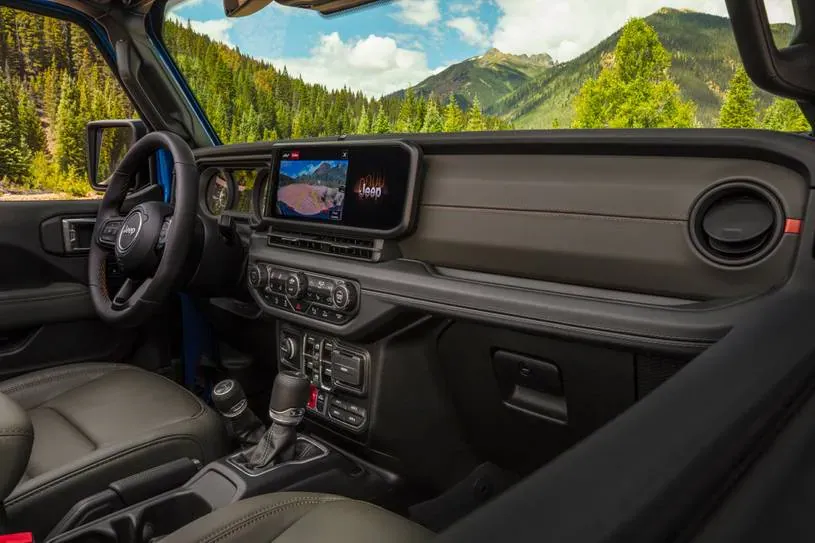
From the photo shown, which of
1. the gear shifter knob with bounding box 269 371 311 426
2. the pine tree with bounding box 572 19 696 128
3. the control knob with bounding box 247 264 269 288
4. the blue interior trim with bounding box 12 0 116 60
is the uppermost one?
the pine tree with bounding box 572 19 696 128

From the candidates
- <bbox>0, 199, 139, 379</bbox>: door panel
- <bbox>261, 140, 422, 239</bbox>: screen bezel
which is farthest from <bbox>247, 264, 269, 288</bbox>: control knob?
<bbox>0, 199, 139, 379</bbox>: door panel

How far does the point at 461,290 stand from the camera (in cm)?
137

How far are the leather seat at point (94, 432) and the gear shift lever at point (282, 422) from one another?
17 centimetres

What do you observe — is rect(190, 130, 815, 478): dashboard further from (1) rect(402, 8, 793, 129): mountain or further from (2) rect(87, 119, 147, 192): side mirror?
(2) rect(87, 119, 147, 192): side mirror

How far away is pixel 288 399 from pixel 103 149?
177 centimetres

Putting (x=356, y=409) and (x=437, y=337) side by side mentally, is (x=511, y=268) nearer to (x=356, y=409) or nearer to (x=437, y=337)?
(x=437, y=337)

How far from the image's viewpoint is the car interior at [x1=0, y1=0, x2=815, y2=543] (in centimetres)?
41

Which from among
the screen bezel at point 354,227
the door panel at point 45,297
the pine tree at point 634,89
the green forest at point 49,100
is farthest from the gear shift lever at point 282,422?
the pine tree at point 634,89

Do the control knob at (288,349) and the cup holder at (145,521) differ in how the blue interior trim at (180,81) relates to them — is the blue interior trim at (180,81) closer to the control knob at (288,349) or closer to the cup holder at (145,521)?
the control knob at (288,349)

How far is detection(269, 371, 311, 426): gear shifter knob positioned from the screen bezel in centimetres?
42

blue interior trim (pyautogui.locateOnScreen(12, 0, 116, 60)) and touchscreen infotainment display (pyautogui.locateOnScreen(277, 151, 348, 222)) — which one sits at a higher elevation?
blue interior trim (pyautogui.locateOnScreen(12, 0, 116, 60))

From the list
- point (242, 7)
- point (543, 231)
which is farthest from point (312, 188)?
point (242, 7)

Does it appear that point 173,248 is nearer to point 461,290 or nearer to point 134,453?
point 134,453

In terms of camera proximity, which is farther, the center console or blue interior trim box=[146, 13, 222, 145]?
blue interior trim box=[146, 13, 222, 145]
